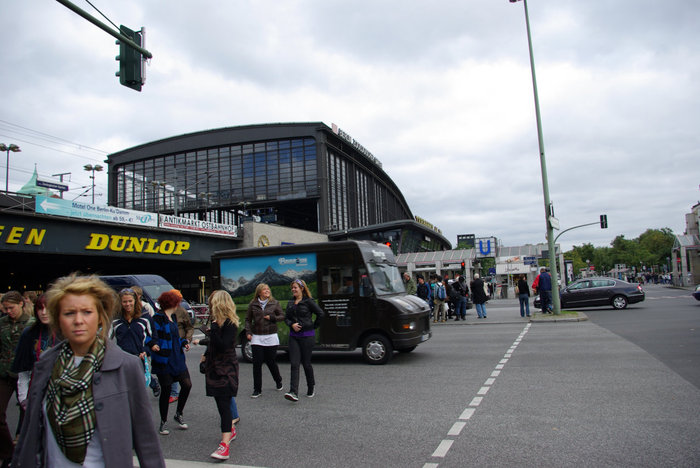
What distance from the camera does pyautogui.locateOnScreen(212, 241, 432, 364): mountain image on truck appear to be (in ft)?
33.2

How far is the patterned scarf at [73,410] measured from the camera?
2305 millimetres

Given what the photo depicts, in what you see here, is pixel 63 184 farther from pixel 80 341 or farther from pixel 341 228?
pixel 80 341

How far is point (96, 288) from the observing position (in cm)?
251

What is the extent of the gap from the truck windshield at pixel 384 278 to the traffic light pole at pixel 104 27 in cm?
591

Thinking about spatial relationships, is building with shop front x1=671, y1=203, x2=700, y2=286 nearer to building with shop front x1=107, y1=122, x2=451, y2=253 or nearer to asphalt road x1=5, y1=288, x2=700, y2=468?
building with shop front x1=107, y1=122, x2=451, y2=253

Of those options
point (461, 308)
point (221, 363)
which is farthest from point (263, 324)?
point (461, 308)

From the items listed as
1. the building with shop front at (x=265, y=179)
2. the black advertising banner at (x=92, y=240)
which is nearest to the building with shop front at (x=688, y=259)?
the building with shop front at (x=265, y=179)

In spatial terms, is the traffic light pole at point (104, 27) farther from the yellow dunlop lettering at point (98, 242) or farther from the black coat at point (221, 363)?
the yellow dunlop lettering at point (98, 242)

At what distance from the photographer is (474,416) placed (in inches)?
233

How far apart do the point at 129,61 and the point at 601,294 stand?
2059 centimetres

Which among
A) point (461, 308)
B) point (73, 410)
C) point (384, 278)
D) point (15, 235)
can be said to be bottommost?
point (461, 308)

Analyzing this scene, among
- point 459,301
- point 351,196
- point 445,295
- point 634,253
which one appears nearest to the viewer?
point 445,295

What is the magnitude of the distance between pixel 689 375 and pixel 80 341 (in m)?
8.47

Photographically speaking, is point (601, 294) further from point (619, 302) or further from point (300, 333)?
point (300, 333)
